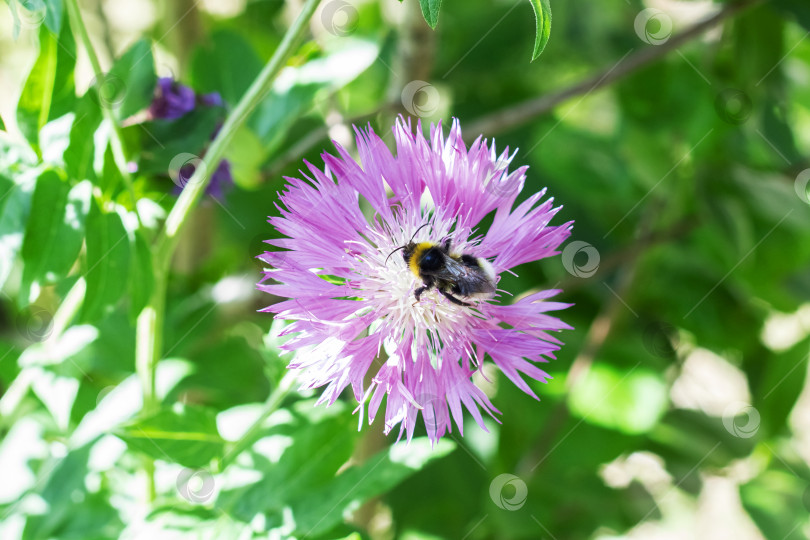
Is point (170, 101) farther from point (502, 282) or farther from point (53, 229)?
point (502, 282)

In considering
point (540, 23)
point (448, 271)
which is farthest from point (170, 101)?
point (540, 23)

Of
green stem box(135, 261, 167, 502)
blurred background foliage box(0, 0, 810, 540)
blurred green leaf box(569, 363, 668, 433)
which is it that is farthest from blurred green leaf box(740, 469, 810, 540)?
green stem box(135, 261, 167, 502)

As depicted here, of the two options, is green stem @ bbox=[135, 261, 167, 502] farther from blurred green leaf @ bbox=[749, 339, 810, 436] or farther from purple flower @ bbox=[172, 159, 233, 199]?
blurred green leaf @ bbox=[749, 339, 810, 436]

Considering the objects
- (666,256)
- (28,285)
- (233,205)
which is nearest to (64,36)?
(28,285)

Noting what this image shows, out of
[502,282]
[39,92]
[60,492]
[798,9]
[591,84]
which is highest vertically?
[798,9]

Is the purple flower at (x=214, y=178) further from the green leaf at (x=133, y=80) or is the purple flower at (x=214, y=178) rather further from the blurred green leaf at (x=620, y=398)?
the blurred green leaf at (x=620, y=398)
